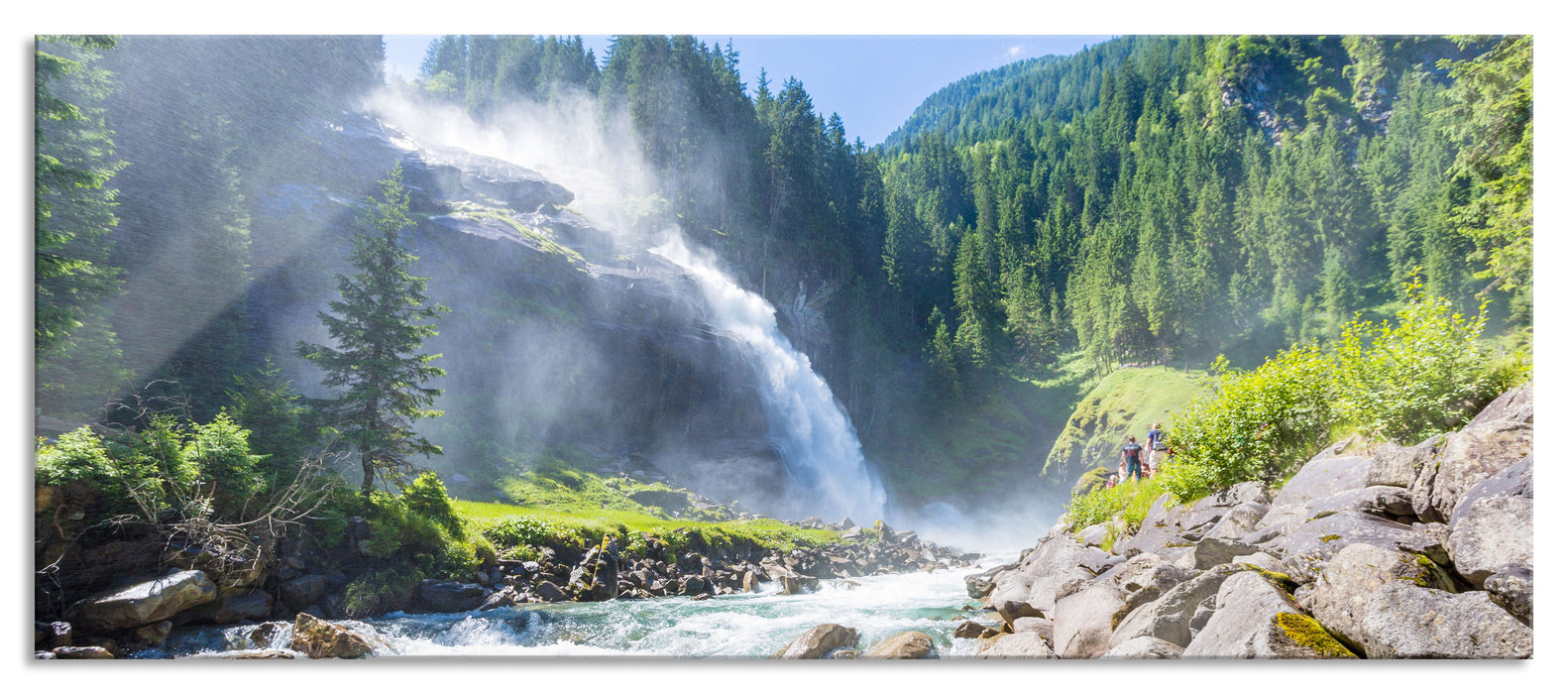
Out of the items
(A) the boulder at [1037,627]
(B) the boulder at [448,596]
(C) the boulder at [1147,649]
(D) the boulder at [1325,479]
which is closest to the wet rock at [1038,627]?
(A) the boulder at [1037,627]

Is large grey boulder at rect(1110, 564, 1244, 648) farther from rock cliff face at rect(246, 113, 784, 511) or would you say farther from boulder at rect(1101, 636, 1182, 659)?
rock cliff face at rect(246, 113, 784, 511)

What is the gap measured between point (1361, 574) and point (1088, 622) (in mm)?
2023

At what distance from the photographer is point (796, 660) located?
5641 mm

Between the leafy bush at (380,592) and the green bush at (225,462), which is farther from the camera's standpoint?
the leafy bush at (380,592)

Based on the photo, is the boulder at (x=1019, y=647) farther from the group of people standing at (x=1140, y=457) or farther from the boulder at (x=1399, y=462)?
the group of people standing at (x=1140, y=457)

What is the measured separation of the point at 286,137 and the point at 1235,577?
86.3ft

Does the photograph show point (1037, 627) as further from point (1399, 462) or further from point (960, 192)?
point (960, 192)

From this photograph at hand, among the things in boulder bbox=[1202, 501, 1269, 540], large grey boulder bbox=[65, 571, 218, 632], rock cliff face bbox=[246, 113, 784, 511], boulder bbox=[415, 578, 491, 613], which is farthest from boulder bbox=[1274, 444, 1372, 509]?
rock cliff face bbox=[246, 113, 784, 511]

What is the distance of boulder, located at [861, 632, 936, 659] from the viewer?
5.75 meters

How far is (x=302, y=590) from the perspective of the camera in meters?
7.67

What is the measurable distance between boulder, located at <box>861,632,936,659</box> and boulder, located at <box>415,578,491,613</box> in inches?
245

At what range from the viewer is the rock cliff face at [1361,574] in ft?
12.8

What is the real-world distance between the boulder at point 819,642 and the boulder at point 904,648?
13.8 inches

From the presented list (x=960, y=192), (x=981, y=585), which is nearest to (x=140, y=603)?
(x=981, y=585)
